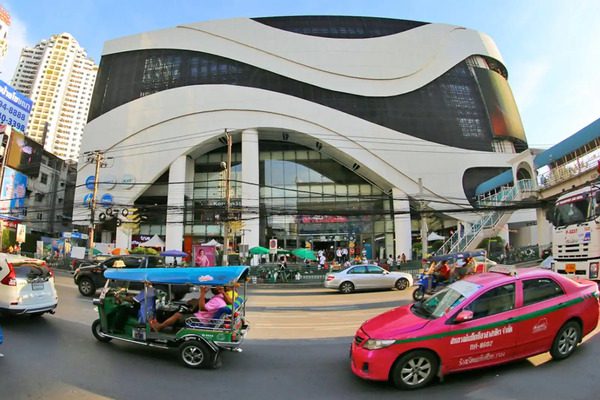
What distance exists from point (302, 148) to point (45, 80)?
106632 mm

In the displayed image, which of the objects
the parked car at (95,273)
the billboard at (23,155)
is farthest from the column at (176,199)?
the billboard at (23,155)

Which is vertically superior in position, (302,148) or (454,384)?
(302,148)

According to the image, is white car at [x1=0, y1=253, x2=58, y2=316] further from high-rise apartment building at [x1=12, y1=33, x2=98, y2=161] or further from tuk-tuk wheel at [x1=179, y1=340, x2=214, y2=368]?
high-rise apartment building at [x1=12, y1=33, x2=98, y2=161]

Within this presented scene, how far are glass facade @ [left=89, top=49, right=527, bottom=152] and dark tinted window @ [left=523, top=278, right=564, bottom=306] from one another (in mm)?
36007

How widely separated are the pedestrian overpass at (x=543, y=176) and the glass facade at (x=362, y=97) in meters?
9.90

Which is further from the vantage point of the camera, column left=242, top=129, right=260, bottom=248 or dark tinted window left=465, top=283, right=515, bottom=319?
column left=242, top=129, right=260, bottom=248

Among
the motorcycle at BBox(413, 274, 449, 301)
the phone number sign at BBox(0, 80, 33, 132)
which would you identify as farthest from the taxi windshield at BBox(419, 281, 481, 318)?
the phone number sign at BBox(0, 80, 33, 132)

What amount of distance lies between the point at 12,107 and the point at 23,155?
62.3 feet

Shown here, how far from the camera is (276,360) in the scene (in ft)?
21.5

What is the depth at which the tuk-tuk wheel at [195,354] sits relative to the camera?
19.5 ft

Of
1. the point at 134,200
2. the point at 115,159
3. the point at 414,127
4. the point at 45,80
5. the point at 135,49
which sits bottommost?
the point at 134,200

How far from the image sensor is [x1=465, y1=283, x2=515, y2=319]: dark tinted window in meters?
5.16

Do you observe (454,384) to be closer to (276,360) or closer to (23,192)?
(276,360)

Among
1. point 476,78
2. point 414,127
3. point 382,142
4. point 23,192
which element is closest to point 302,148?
point 382,142
